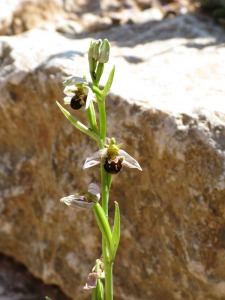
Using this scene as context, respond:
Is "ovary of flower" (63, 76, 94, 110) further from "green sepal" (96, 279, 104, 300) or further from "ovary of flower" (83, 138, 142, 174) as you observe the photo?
"green sepal" (96, 279, 104, 300)

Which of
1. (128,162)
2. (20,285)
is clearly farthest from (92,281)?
(20,285)

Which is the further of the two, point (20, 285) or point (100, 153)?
point (20, 285)

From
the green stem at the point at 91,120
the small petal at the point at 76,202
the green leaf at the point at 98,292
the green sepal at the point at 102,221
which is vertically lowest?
the green leaf at the point at 98,292

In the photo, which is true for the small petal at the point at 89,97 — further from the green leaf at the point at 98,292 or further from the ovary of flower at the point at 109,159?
the green leaf at the point at 98,292

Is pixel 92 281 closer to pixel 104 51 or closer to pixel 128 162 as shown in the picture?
pixel 128 162

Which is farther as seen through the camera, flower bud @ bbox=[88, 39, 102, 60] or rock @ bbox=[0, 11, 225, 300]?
rock @ bbox=[0, 11, 225, 300]

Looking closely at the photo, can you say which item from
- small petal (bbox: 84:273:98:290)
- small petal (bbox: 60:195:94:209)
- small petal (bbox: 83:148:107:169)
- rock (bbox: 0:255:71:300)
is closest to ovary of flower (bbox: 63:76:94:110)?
small petal (bbox: 83:148:107:169)

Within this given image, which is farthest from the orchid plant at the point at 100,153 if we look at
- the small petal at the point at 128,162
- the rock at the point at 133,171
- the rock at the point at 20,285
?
the rock at the point at 20,285

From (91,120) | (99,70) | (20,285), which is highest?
(99,70)
